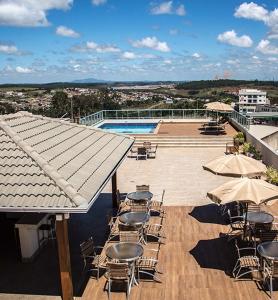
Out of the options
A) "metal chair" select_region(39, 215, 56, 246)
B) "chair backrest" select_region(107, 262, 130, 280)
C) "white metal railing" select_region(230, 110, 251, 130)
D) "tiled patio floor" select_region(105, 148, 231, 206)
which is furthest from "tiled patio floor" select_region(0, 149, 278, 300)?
"white metal railing" select_region(230, 110, 251, 130)

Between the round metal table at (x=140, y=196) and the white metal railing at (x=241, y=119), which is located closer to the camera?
the round metal table at (x=140, y=196)

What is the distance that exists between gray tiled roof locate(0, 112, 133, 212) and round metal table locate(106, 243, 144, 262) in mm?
1536

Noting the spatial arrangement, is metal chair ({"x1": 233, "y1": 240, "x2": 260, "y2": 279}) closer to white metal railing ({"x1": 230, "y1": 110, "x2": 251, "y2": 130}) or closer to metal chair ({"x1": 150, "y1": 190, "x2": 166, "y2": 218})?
metal chair ({"x1": 150, "y1": 190, "x2": 166, "y2": 218})

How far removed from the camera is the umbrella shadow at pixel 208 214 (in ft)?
41.4

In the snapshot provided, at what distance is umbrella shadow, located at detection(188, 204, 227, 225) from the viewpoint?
12633mm

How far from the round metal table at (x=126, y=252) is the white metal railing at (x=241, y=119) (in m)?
18.4

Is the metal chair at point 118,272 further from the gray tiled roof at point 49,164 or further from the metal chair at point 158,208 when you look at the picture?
the metal chair at point 158,208

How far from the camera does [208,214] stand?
13.3 meters

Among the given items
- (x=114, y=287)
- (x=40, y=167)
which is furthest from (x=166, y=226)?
(x=40, y=167)

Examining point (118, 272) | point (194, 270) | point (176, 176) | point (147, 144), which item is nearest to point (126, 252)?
point (118, 272)

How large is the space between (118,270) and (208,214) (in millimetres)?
5953

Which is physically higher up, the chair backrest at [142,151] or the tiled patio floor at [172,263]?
the chair backrest at [142,151]

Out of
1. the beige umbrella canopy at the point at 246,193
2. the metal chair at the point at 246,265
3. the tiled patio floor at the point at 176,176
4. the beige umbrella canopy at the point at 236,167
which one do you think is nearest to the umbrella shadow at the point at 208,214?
the tiled patio floor at the point at 176,176

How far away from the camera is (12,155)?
873 cm
